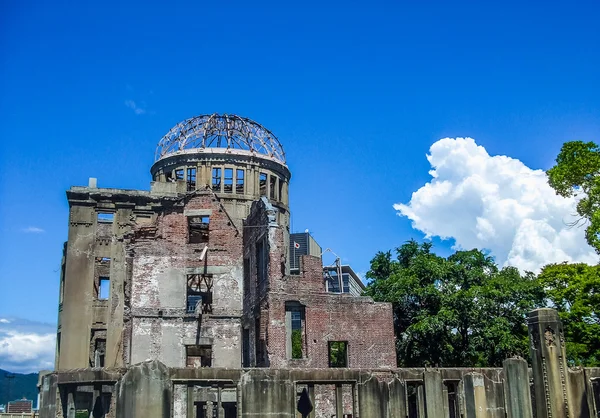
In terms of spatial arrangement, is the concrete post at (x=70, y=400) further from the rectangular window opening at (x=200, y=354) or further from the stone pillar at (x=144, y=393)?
the rectangular window opening at (x=200, y=354)

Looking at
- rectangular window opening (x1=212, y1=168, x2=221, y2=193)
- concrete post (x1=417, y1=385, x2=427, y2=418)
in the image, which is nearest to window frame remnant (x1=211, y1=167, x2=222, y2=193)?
rectangular window opening (x1=212, y1=168, x2=221, y2=193)

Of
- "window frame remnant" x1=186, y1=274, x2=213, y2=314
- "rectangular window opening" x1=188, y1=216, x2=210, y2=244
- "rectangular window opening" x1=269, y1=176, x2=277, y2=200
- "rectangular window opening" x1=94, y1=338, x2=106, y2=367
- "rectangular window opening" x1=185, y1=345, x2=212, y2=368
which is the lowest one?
"rectangular window opening" x1=185, y1=345, x2=212, y2=368

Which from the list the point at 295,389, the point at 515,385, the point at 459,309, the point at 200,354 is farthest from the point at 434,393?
the point at 200,354

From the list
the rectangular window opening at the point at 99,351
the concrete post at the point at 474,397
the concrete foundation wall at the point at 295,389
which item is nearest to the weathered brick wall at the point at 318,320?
the concrete foundation wall at the point at 295,389

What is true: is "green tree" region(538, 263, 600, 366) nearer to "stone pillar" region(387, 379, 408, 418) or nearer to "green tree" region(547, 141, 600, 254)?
"green tree" region(547, 141, 600, 254)

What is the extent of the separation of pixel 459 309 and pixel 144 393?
56.8 ft

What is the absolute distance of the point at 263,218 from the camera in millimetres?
26766

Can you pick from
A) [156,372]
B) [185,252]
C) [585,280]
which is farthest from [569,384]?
[185,252]

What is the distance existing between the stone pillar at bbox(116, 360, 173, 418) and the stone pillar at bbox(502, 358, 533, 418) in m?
8.35

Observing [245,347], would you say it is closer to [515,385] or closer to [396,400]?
[396,400]

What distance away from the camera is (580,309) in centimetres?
2894

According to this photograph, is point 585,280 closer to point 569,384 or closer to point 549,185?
point 549,185

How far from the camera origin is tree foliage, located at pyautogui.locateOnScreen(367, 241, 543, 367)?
28703 millimetres

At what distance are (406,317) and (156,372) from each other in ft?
58.2
